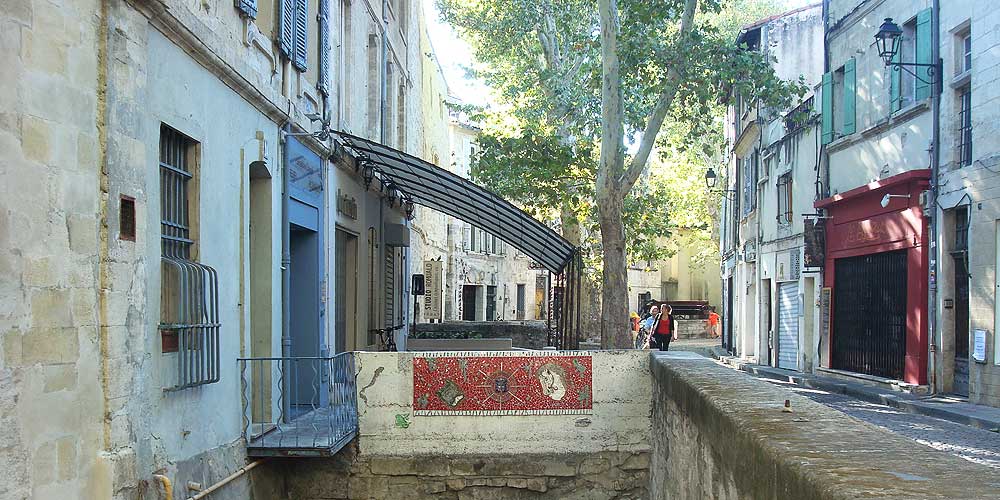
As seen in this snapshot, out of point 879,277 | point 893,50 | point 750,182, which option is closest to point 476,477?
point 879,277

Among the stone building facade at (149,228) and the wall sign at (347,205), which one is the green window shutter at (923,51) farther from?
the stone building facade at (149,228)

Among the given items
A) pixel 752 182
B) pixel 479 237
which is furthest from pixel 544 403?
pixel 479 237

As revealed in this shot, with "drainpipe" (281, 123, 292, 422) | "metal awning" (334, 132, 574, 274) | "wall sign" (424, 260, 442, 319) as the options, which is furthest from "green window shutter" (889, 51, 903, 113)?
"wall sign" (424, 260, 442, 319)

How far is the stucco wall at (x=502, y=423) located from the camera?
10.8 m

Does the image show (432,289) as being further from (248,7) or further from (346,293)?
(248,7)

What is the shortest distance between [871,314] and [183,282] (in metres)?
15.3

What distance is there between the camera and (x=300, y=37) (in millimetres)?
10656

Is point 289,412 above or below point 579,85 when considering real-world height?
below

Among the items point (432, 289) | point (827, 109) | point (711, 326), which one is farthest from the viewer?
point (711, 326)

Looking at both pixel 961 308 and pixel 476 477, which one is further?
pixel 961 308

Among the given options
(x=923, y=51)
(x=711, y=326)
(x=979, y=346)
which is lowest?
(x=711, y=326)

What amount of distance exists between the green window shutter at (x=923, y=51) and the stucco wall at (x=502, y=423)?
866cm

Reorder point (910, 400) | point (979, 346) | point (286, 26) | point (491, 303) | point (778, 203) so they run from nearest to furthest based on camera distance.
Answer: point (286, 26) < point (979, 346) < point (910, 400) < point (778, 203) < point (491, 303)

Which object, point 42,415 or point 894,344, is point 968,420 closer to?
point 894,344
